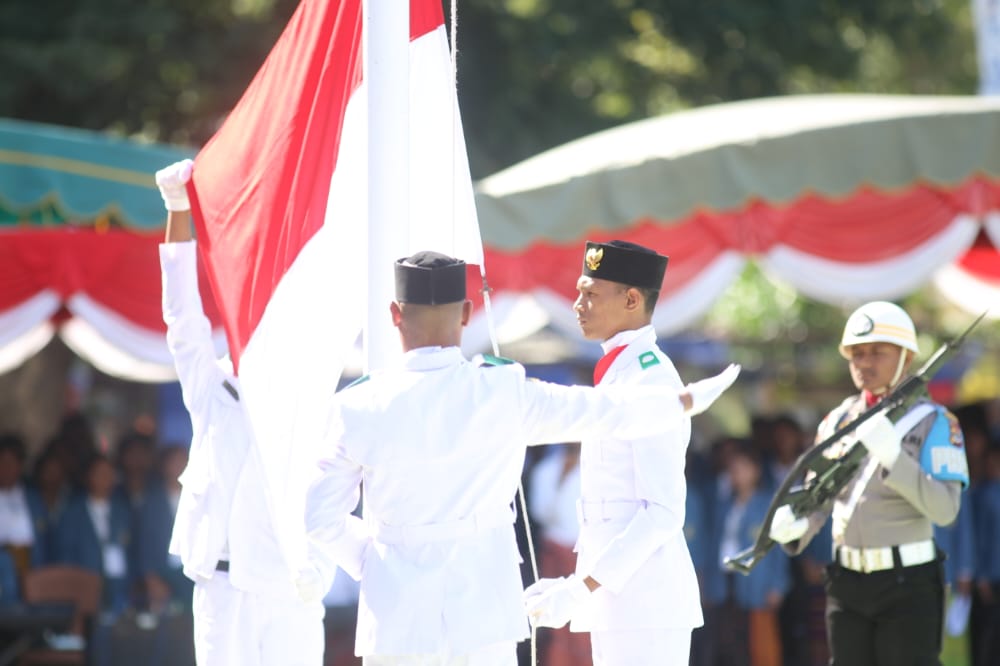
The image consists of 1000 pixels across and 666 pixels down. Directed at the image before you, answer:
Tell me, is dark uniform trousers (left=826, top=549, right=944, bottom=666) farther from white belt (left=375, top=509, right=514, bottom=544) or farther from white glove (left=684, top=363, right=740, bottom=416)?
white belt (left=375, top=509, right=514, bottom=544)

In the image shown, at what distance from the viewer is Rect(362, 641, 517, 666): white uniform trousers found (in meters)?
3.71

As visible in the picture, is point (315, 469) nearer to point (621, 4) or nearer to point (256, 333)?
point (256, 333)

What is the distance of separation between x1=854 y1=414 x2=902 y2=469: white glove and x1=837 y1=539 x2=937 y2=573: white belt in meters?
0.49

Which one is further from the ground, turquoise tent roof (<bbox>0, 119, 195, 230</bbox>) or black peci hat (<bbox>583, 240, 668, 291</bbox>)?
turquoise tent roof (<bbox>0, 119, 195, 230</bbox>)

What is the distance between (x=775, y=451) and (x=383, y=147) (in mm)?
6489

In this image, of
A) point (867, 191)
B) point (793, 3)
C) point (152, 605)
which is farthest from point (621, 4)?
point (152, 605)

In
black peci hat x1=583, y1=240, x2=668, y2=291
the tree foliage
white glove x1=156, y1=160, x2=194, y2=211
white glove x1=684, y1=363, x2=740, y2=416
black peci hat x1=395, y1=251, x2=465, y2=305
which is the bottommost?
white glove x1=684, y1=363, x2=740, y2=416

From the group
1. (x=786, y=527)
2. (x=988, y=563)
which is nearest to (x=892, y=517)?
(x=786, y=527)

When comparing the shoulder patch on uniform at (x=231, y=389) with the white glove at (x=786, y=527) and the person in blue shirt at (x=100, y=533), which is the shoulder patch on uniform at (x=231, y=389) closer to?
the white glove at (x=786, y=527)

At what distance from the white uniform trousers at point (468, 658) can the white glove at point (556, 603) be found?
0.19m

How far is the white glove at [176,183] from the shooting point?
4695 millimetres

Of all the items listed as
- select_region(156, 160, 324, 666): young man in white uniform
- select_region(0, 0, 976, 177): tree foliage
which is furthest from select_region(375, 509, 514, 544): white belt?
select_region(0, 0, 976, 177): tree foliage

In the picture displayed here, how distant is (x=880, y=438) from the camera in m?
4.95

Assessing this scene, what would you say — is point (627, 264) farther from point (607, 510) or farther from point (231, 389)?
point (231, 389)
